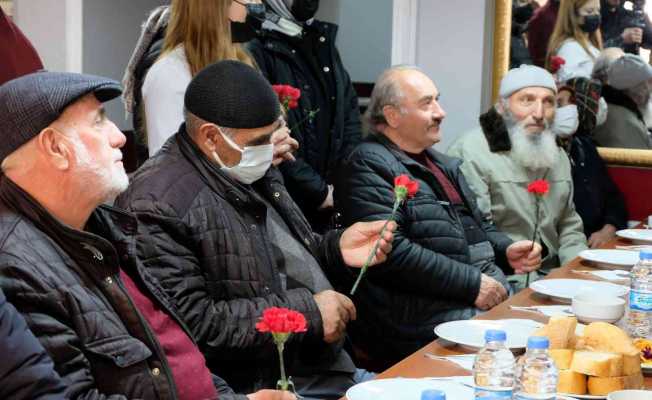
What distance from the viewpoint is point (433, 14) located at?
5297 mm

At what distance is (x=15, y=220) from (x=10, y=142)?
0.15m

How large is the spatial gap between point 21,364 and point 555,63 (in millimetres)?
4158

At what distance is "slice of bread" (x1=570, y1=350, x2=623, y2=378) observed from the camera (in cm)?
208

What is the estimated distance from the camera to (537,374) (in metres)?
1.82

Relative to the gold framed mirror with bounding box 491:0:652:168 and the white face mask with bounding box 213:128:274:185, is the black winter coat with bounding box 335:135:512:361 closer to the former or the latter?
the white face mask with bounding box 213:128:274:185

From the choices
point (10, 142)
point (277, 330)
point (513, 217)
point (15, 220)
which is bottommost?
point (513, 217)

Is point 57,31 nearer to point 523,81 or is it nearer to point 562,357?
point 523,81

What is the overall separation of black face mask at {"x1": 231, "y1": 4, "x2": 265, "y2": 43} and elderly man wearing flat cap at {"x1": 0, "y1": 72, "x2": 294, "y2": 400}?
4.95ft

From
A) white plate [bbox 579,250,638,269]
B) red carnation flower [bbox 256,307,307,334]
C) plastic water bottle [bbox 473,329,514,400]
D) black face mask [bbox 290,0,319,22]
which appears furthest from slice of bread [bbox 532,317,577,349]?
black face mask [bbox 290,0,319,22]

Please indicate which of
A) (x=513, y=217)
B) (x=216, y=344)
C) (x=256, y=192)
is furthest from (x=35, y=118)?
(x=513, y=217)

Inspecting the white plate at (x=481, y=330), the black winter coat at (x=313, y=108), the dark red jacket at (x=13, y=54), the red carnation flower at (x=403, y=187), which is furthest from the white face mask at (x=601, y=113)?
the dark red jacket at (x=13, y=54)

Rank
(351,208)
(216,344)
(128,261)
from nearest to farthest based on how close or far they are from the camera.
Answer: (128,261) < (216,344) < (351,208)

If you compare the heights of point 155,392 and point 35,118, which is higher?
point 35,118

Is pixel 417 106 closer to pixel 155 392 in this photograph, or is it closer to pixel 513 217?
pixel 513 217
